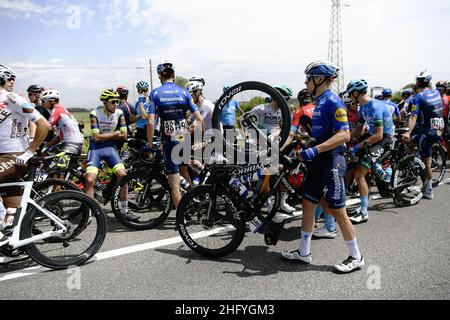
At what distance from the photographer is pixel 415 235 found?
14.7 ft

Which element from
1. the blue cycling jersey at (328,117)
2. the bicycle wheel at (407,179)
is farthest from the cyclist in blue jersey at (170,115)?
the bicycle wheel at (407,179)

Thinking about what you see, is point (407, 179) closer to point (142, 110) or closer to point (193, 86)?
point (193, 86)

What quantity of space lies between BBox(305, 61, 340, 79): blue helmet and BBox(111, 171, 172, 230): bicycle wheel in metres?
2.73

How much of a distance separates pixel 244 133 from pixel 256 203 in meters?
1.02

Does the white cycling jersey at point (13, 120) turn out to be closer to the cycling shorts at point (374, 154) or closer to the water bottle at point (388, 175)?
the cycling shorts at point (374, 154)

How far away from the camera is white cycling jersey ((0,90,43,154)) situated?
3582 millimetres

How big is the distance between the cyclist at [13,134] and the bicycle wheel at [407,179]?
5854 millimetres

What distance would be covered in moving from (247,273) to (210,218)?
0.84 meters

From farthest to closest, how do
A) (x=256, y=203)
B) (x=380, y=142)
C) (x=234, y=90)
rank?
(x=380, y=142), (x=256, y=203), (x=234, y=90)

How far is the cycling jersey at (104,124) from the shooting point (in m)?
5.22

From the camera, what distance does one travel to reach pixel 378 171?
5969mm

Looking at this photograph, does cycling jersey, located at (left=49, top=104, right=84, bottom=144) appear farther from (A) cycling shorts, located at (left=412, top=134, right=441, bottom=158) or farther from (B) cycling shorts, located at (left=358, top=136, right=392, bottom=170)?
(A) cycling shorts, located at (left=412, top=134, right=441, bottom=158)
